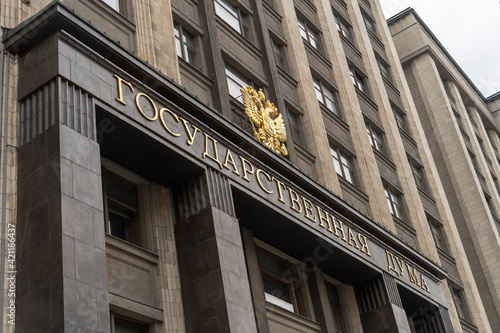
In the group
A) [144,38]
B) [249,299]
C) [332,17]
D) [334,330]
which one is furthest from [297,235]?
[332,17]

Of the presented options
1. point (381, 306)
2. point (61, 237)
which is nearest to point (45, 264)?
point (61, 237)

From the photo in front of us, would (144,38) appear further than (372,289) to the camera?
No

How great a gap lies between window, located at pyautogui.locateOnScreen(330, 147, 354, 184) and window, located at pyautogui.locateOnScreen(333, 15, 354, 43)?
993 cm

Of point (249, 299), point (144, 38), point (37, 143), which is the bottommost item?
point (249, 299)

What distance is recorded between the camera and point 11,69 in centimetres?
1566

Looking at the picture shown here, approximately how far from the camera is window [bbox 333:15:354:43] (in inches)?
1520

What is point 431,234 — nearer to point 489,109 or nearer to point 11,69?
point 11,69

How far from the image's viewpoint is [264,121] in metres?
24.1

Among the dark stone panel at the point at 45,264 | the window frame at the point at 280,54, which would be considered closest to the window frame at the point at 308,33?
the window frame at the point at 280,54

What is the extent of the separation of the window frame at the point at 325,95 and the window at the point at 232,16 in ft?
15.7

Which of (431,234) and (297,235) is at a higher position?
(431,234)

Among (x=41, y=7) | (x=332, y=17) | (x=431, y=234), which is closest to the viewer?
(x=41, y=7)

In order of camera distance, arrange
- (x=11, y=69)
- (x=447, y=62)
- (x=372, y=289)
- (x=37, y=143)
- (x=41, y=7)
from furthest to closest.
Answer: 1. (x=447, y=62)
2. (x=372, y=289)
3. (x=41, y=7)
4. (x=11, y=69)
5. (x=37, y=143)

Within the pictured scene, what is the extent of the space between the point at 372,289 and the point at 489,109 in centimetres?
4361
